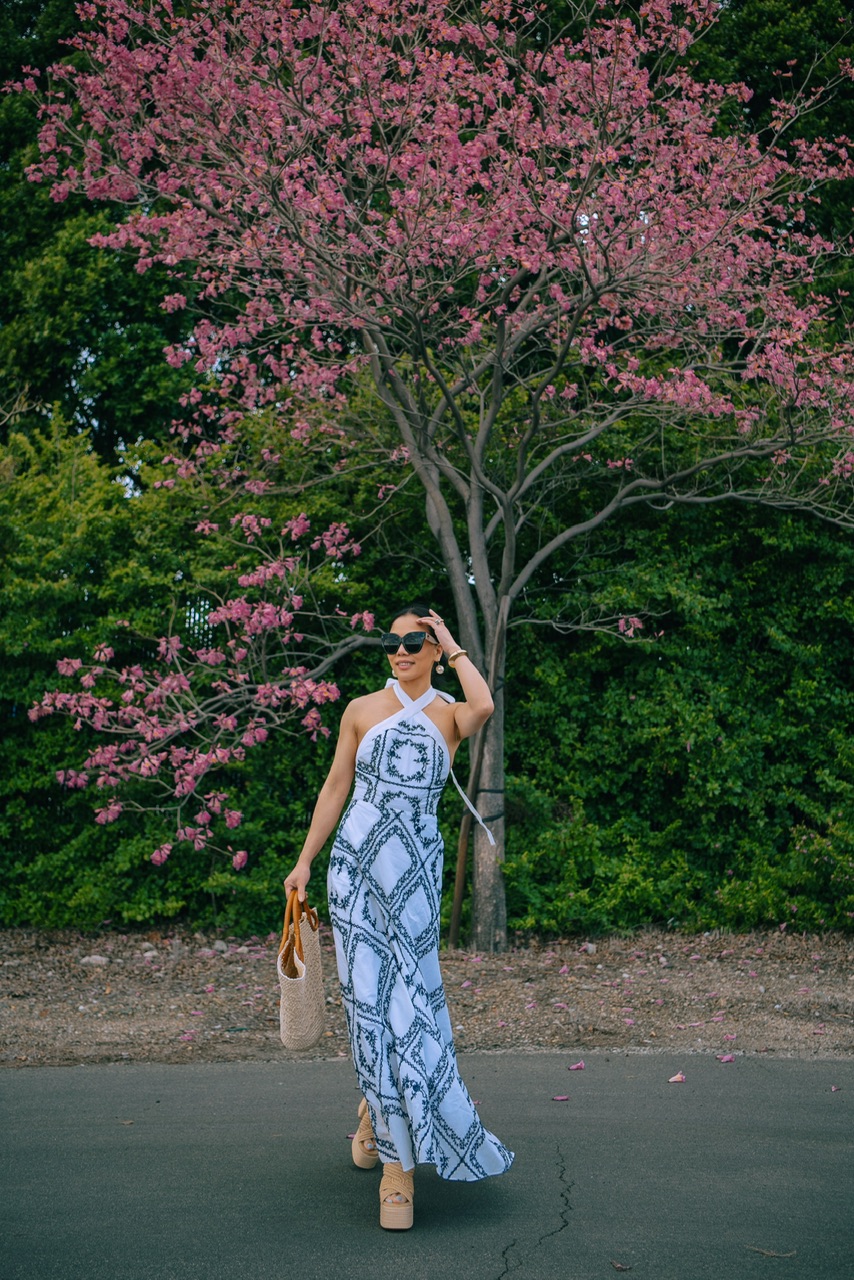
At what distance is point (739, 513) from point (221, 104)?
4.96m

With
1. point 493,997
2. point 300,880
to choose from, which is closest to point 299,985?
point 300,880

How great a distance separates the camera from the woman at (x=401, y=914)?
3.70 m

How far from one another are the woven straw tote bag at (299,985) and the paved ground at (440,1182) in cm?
53

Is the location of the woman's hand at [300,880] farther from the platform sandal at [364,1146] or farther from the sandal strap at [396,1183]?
the sandal strap at [396,1183]

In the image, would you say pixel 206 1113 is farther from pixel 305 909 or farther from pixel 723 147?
pixel 723 147

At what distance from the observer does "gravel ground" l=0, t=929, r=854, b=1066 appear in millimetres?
6035

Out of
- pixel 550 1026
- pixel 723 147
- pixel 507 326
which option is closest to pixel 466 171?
pixel 507 326

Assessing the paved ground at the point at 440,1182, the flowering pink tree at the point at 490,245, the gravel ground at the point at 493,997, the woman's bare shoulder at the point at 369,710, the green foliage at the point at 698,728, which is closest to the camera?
the paved ground at the point at 440,1182

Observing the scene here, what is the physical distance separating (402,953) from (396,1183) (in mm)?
696

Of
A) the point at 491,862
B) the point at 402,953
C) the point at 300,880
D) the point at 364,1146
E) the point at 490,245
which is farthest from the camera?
the point at 491,862

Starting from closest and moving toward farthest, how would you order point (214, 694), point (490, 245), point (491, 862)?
point (490, 245) → point (491, 862) → point (214, 694)

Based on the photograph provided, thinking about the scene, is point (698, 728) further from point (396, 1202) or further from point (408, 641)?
point (396, 1202)

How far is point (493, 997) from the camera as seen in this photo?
22.8 feet

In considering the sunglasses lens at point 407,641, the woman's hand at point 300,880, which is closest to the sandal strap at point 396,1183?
the woman's hand at point 300,880
